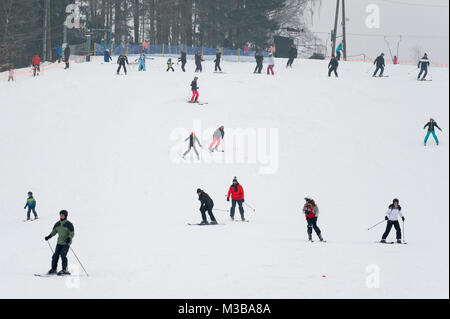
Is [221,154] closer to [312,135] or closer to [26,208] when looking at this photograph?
[312,135]

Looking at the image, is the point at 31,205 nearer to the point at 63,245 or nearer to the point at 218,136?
the point at 63,245

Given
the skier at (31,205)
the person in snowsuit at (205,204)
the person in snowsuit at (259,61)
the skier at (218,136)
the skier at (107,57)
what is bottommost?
the skier at (31,205)

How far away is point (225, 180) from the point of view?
1994 centimetres

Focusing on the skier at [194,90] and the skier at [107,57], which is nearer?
the skier at [194,90]

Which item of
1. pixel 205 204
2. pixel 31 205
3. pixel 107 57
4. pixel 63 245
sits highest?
pixel 107 57

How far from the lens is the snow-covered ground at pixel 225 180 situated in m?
10.1

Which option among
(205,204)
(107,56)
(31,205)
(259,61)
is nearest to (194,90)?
(259,61)

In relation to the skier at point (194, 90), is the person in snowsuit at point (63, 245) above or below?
below

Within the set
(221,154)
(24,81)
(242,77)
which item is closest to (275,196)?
(221,154)

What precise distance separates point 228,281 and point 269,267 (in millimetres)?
1188

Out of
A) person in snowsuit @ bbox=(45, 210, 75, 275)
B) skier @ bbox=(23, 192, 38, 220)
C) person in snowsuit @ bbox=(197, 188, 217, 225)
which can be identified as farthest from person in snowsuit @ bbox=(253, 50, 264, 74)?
person in snowsuit @ bbox=(45, 210, 75, 275)

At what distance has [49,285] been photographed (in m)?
9.66

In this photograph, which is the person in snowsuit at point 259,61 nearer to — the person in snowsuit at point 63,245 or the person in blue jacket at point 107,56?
the person in blue jacket at point 107,56

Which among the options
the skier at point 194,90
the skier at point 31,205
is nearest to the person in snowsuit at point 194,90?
the skier at point 194,90
